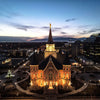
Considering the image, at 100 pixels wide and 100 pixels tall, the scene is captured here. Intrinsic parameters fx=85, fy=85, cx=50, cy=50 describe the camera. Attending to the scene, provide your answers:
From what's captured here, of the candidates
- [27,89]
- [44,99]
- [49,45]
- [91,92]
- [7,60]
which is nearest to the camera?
→ [44,99]

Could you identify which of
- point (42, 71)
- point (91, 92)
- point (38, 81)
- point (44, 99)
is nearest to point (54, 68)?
point (42, 71)

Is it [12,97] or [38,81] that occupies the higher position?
[38,81]

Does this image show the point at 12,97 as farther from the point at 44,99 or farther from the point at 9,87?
the point at 44,99

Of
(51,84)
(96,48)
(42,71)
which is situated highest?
(96,48)

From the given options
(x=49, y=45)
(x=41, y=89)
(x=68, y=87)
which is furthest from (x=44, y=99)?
(x=49, y=45)

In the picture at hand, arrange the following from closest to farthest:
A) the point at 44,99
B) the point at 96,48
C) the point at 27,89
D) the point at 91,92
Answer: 1. the point at 44,99
2. the point at 91,92
3. the point at 27,89
4. the point at 96,48

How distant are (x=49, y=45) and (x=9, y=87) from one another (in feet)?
94.8

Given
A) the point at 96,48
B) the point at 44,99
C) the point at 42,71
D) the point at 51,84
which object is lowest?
the point at 44,99

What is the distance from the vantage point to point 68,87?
36812mm

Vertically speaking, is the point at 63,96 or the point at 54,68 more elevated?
the point at 54,68

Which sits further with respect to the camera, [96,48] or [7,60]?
[96,48]

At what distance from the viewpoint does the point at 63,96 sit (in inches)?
1264

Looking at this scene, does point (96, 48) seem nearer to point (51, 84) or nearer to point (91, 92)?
point (91, 92)

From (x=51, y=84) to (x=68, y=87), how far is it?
7452 millimetres
